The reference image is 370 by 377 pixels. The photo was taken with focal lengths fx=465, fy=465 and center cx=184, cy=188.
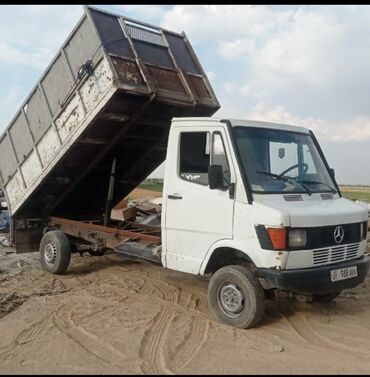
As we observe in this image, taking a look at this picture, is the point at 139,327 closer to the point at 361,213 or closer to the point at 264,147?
the point at 264,147

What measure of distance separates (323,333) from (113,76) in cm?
420

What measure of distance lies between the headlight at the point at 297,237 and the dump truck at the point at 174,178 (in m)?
0.01

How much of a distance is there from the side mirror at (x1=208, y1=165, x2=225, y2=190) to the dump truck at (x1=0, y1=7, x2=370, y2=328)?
2 centimetres

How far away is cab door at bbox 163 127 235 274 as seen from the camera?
18.3ft

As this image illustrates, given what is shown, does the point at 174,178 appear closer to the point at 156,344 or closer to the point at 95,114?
the point at 95,114

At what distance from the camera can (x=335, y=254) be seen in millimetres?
5449

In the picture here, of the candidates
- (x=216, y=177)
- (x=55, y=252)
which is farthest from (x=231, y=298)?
(x=55, y=252)

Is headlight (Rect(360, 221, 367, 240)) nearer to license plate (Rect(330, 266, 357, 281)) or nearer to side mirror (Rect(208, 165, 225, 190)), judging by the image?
license plate (Rect(330, 266, 357, 281))

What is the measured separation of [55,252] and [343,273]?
4.92m

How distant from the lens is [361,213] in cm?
573

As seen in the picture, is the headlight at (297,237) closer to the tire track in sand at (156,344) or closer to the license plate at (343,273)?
the license plate at (343,273)

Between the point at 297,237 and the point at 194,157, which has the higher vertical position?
the point at 194,157

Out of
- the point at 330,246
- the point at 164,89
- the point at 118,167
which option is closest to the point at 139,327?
the point at 330,246

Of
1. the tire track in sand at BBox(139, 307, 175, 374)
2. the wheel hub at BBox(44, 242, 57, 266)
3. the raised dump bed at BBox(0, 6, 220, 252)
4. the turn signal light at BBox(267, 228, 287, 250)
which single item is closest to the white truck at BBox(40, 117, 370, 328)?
the turn signal light at BBox(267, 228, 287, 250)
